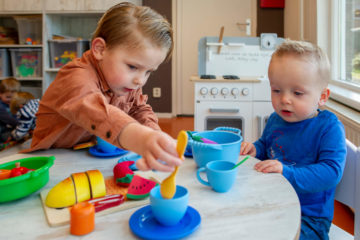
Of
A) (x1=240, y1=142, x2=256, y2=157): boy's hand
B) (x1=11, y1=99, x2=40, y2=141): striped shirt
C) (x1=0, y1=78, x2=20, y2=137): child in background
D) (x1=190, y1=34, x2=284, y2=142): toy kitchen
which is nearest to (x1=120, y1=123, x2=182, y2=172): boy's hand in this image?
(x1=240, y1=142, x2=256, y2=157): boy's hand

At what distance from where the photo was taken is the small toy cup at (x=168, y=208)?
514 mm

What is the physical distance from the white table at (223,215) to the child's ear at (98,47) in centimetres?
37

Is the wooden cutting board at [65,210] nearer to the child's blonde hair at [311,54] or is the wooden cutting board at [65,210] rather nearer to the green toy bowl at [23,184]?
the green toy bowl at [23,184]

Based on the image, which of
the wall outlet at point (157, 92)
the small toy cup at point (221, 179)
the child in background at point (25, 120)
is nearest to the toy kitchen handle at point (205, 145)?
the small toy cup at point (221, 179)

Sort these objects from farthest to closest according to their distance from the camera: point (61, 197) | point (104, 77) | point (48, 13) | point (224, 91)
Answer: point (48, 13)
point (224, 91)
point (104, 77)
point (61, 197)

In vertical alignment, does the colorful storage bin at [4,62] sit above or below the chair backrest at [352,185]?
above

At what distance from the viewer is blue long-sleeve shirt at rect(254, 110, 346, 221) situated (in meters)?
0.86

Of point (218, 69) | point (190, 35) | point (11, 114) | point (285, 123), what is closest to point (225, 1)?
point (190, 35)

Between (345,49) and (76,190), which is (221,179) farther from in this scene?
(345,49)

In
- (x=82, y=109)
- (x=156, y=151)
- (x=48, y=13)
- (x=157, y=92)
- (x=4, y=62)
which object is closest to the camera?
(x=156, y=151)

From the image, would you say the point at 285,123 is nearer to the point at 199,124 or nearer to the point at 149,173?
the point at 149,173

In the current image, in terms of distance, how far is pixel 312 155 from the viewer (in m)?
0.98

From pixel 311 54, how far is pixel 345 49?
1993mm

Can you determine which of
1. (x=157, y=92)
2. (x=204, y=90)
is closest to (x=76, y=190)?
(x=204, y=90)
